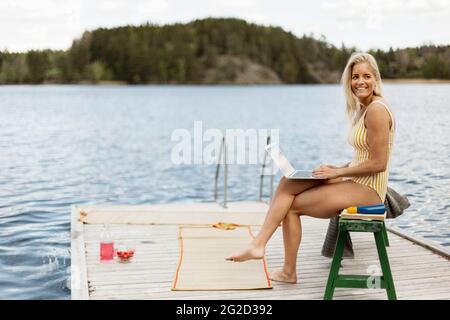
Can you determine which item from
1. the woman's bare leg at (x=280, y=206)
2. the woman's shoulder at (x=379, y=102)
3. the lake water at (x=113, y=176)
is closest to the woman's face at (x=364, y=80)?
the woman's shoulder at (x=379, y=102)

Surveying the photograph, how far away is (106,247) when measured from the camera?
4.75m

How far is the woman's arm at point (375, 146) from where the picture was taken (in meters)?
3.85

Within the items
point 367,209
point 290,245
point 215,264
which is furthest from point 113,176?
point 367,209

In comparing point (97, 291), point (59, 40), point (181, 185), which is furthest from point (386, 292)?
point (59, 40)

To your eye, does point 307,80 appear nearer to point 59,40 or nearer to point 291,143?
point 59,40

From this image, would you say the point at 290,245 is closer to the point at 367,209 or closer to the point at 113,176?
the point at 367,209

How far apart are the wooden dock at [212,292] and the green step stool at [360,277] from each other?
258 mm

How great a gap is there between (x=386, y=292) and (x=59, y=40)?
101m

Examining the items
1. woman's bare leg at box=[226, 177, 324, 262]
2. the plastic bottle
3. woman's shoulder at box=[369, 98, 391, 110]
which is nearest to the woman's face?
woman's shoulder at box=[369, 98, 391, 110]

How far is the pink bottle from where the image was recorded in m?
4.72

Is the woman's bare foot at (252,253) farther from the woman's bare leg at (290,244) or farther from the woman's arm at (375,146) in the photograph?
the woman's arm at (375,146)

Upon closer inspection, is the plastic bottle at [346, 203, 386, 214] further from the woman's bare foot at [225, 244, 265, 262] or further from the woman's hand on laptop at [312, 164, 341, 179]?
the woman's bare foot at [225, 244, 265, 262]

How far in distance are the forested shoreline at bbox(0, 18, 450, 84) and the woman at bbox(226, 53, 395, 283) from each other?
92.6 metres

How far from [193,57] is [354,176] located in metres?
105
